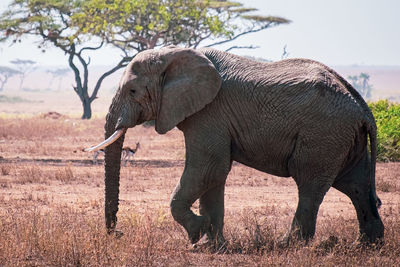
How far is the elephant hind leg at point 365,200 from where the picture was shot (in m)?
7.34

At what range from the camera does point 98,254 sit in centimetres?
635

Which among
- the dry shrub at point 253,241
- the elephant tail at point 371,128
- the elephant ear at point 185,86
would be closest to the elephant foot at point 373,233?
the elephant tail at point 371,128

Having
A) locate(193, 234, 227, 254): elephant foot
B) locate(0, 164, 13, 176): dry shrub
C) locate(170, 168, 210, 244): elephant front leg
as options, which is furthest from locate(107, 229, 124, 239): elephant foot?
locate(0, 164, 13, 176): dry shrub

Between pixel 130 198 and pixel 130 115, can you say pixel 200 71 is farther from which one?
pixel 130 198

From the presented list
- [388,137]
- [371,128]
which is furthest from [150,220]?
[388,137]

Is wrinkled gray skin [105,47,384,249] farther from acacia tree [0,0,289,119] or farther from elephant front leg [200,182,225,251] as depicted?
acacia tree [0,0,289,119]

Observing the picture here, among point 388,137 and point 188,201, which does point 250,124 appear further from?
point 388,137

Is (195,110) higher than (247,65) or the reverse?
the reverse

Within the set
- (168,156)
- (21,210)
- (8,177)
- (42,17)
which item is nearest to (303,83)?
(21,210)

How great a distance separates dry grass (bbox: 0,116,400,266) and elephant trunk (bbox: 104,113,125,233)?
0.67 feet

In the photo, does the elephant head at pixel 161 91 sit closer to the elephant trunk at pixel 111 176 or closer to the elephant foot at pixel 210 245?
the elephant trunk at pixel 111 176

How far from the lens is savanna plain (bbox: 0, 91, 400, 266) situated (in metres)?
6.58

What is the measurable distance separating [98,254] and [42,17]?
3401 centimetres

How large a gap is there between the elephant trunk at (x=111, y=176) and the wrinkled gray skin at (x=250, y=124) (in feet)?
0.04
